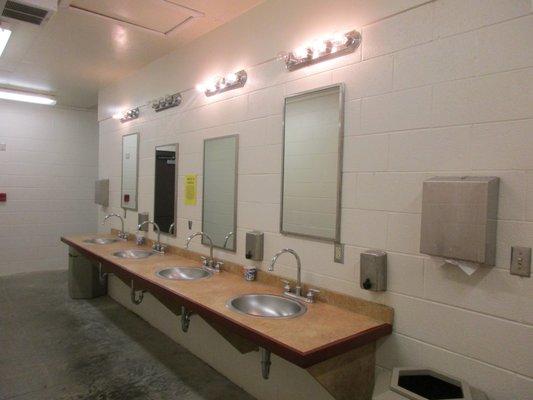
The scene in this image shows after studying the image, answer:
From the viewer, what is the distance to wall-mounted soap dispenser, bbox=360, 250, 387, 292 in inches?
76.2

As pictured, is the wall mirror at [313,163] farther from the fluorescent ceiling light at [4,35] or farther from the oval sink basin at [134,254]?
the fluorescent ceiling light at [4,35]

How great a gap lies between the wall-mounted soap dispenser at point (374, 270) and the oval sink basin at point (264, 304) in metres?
0.47

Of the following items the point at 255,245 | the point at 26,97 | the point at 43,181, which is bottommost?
the point at 255,245

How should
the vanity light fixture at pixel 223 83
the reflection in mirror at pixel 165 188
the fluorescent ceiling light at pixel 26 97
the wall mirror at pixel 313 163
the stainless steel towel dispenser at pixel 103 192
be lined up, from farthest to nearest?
1. the fluorescent ceiling light at pixel 26 97
2. the stainless steel towel dispenser at pixel 103 192
3. the reflection in mirror at pixel 165 188
4. the vanity light fixture at pixel 223 83
5. the wall mirror at pixel 313 163

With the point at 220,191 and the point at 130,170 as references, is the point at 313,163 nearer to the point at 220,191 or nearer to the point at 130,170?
the point at 220,191

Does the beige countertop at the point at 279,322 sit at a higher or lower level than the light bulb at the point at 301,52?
lower

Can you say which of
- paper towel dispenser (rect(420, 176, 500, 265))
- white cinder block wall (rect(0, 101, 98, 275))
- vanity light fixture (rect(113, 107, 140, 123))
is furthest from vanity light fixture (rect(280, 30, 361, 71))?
white cinder block wall (rect(0, 101, 98, 275))

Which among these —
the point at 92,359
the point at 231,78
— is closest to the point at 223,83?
the point at 231,78

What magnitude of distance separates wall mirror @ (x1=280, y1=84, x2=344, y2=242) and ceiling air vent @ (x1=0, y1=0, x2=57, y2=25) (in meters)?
1.72

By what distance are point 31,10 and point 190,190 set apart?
1.76m

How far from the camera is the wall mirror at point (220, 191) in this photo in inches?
117

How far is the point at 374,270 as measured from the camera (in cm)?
194

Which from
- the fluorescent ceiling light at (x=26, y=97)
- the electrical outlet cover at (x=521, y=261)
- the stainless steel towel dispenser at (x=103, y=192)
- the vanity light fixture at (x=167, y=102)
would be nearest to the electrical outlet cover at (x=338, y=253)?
the electrical outlet cover at (x=521, y=261)

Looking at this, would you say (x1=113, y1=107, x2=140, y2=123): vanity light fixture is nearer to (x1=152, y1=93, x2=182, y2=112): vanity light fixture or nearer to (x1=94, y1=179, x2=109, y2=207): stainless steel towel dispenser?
(x1=152, y1=93, x2=182, y2=112): vanity light fixture
